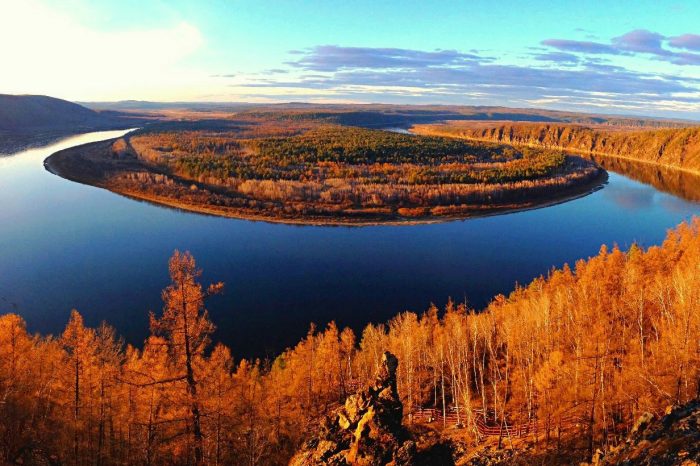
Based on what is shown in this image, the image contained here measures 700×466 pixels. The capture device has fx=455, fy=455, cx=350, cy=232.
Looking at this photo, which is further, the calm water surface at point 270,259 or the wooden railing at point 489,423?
the calm water surface at point 270,259

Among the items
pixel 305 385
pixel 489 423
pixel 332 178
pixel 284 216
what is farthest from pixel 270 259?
pixel 332 178

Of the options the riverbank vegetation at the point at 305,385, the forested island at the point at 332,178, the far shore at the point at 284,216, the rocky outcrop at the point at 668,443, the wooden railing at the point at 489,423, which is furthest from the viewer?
the forested island at the point at 332,178

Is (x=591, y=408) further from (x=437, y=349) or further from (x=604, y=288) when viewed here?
(x=604, y=288)

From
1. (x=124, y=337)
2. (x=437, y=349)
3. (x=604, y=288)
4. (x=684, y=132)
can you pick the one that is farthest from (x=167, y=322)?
(x=684, y=132)

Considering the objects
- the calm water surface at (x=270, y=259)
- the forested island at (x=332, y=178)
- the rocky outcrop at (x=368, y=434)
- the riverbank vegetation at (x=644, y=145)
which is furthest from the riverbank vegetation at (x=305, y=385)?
the riverbank vegetation at (x=644, y=145)

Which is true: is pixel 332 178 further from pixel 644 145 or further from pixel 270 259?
pixel 644 145

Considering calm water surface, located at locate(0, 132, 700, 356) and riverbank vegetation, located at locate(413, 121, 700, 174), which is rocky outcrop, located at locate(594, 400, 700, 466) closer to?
calm water surface, located at locate(0, 132, 700, 356)

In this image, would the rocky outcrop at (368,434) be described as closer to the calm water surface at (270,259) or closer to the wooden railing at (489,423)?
the wooden railing at (489,423)
